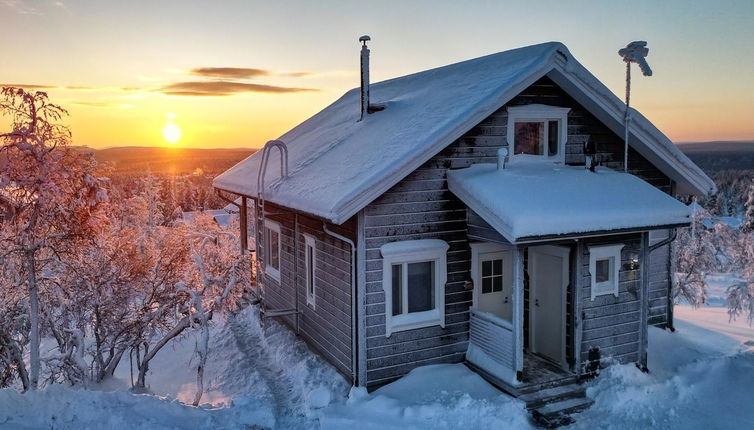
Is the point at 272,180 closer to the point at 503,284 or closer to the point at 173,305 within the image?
the point at 173,305

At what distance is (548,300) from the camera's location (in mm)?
11070

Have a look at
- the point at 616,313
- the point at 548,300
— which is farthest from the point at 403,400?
the point at 616,313

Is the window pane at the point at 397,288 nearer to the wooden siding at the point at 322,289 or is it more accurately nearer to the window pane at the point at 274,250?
the wooden siding at the point at 322,289

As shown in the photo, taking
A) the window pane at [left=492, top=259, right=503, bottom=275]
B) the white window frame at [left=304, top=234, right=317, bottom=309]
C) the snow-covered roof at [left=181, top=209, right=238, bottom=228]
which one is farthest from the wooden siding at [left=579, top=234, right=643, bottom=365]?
the snow-covered roof at [left=181, top=209, right=238, bottom=228]

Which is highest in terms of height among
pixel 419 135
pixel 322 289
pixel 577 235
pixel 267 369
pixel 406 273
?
pixel 419 135

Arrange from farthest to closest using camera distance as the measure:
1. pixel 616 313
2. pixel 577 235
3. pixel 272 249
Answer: pixel 272 249, pixel 616 313, pixel 577 235

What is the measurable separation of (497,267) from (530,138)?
2768 millimetres

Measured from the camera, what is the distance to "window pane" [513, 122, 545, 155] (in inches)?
434

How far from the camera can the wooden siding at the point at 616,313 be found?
10.6 meters

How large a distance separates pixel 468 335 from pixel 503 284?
1351 millimetres

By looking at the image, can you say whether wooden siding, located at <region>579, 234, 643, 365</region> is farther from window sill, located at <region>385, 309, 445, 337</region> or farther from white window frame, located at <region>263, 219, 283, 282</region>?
white window frame, located at <region>263, 219, 283, 282</region>

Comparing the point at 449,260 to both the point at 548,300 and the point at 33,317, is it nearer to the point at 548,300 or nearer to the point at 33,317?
the point at 548,300

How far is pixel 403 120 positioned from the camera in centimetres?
1202

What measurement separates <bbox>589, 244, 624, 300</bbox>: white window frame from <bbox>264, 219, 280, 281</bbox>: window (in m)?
7.82
